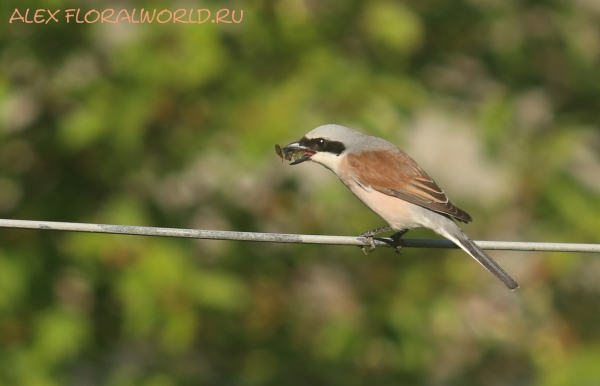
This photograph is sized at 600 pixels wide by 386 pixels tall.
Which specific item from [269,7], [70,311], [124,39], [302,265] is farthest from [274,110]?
[70,311]

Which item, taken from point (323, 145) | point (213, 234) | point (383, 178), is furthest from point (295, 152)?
point (213, 234)

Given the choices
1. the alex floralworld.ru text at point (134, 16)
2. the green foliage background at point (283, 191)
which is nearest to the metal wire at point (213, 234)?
the green foliage background at point (283, 191)

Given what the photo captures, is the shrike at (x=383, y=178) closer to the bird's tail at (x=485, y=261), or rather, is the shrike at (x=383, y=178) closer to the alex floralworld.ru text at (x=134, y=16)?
the bird's tail at (x=485, y=261)

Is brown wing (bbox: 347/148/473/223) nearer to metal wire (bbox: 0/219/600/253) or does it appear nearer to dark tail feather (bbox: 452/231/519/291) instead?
dark tail feather (bbox: 452/231/519/291)

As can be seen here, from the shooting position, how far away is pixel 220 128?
3922 millimetres

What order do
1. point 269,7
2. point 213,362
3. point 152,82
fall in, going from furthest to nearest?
point 213,362
point 269,7
point 152,82

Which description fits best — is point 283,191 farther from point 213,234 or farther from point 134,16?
point 213,234

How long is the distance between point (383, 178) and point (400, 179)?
9cm

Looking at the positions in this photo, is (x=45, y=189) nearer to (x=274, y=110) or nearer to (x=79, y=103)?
(x=79, y=103)

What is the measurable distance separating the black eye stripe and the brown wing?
0.08m

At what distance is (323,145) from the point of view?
397cm

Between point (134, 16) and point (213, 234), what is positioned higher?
point (134, 16)

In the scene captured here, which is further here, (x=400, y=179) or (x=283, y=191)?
(x=283, y=191)

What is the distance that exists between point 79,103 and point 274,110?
100cm
